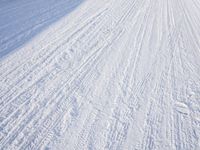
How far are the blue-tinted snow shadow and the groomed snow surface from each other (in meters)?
0.02

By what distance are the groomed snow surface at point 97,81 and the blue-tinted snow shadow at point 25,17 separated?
2 cm

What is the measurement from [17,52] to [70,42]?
1.18m

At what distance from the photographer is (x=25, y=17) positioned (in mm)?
6926

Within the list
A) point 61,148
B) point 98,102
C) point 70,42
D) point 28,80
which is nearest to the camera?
point 61,148

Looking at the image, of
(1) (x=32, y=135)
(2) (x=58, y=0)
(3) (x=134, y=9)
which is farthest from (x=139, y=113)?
(2) (x=58, y=0)

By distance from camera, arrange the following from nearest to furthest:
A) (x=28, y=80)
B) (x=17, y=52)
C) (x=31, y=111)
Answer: (x=31, y=111)
(x=28, y=80)
(x=17, y=52)

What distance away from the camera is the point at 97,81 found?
Answer: 4422mm

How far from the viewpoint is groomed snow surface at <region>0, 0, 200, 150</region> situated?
3344 millimetres

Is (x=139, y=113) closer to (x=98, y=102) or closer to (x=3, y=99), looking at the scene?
(x=98, y=102)

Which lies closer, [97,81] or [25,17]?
[97,81]

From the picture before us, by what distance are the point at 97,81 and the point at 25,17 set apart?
141 inches

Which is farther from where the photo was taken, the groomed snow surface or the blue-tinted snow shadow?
the blue-tinted snow shadow

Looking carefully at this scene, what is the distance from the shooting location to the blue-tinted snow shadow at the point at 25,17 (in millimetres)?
5551

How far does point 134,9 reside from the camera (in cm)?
845
